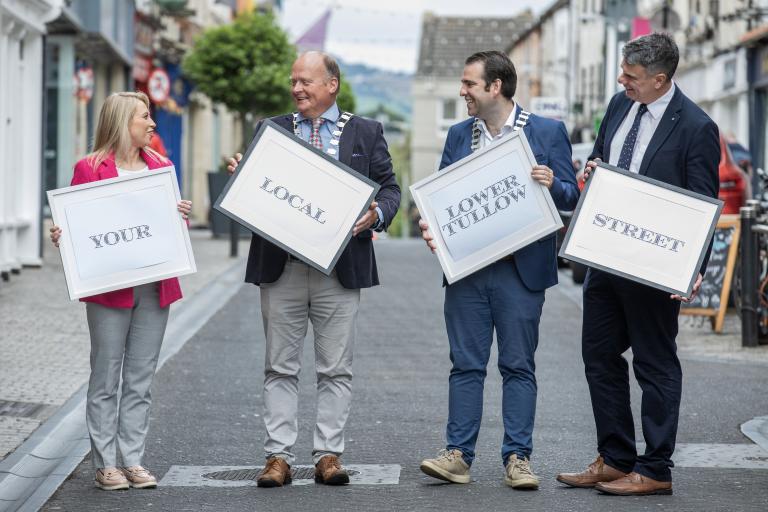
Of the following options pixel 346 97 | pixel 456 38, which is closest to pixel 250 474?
pixel 346 97

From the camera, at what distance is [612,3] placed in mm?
47125

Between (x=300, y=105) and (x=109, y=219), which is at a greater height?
(x=300, y=105)

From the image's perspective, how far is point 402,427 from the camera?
28.2 feet

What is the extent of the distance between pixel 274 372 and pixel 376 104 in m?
117

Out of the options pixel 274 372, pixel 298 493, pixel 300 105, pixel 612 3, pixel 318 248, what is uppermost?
pixel 612 3

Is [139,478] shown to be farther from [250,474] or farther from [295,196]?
[295,196]

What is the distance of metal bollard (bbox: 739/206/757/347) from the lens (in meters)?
12.9

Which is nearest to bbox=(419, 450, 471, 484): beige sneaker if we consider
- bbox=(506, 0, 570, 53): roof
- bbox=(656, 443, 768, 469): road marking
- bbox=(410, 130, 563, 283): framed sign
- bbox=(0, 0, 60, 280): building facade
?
bbox=(410, 130, 563, 283): framed sign

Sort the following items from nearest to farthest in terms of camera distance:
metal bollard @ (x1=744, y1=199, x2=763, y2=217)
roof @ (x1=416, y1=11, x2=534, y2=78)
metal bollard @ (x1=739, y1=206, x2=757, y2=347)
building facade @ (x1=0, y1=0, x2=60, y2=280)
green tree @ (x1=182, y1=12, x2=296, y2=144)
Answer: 1. metal bollard @ (x1=739, y1=206, x2=757, y2=347)
2. metal bollard @ (x1=744, y1=199, x2=763, y2=217)
3. building facade @ (x1=0, y1=0, x2=60, y2=280)
4. green tree @ (x1=182, y1=12, x2=296, y2=144)
5. roof @ (x1=416, y1=11, x2=534, y2=78)

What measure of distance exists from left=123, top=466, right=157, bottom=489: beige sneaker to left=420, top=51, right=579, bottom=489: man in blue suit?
1246 millimetres

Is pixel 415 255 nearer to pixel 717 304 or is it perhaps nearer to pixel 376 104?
pixel 717 304

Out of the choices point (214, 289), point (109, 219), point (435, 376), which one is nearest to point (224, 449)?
point (109, 219)

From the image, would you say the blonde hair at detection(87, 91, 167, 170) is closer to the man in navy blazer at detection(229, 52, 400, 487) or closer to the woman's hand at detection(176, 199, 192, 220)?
the woman's hand at detection(176, 199, 192, 220)

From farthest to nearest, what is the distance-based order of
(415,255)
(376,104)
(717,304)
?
(376,104), (415,255), (717,304)
